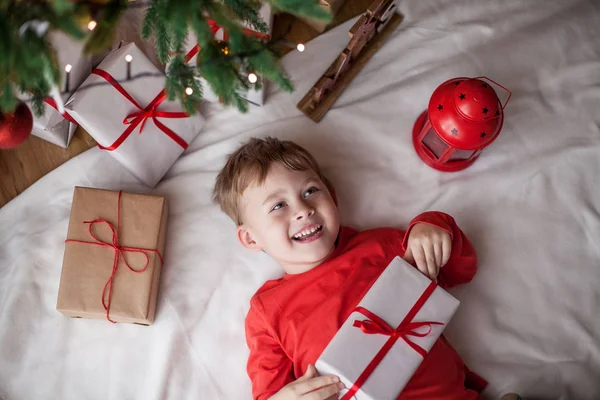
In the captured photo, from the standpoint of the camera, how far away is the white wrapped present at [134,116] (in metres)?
1.23

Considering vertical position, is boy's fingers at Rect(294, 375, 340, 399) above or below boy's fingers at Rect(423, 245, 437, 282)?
below

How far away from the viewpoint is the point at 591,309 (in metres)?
1.28

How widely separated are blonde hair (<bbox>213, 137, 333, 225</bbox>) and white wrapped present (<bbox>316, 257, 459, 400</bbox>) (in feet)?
1.21

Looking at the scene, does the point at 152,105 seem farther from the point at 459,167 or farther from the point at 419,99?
the point at 459,167

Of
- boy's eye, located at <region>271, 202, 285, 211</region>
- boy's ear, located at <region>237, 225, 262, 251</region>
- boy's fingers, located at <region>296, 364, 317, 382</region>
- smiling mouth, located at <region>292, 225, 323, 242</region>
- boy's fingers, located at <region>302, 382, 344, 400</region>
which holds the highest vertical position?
boy's eye, located at <region>271, 202, 285, 211</region>

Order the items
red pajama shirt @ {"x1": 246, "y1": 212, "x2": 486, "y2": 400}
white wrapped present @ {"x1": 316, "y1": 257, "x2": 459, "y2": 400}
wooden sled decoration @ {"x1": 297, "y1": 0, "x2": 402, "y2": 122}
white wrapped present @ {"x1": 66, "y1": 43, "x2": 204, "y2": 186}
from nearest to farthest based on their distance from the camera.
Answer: white wrapped present @ {"x1": 316, "y1": 257, "x2": 459, "y2": 400} → red pajama shirt @ {"x1": 246, "y1": 212, "x2": 486, "y2": 400} → white wrapped present @ {"x1": 66, "y1": 43, "x2": 204, "y2": 186} → wooden sled decoration @ {"x1": 297, "y1": 0, "x2": 402, "y2": 122}

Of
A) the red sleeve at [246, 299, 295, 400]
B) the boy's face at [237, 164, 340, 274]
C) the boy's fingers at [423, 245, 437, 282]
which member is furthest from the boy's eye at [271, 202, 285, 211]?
the boy's fingers at [423, 245, 437, 282]

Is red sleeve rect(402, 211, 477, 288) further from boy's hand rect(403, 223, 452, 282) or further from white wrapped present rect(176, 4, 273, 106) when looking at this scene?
white wrapped present rect(176, 4, 273, 106)

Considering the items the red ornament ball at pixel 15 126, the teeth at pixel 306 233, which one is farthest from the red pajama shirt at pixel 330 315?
the red ornament ball at pixel 15 126

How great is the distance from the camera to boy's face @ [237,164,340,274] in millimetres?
1134

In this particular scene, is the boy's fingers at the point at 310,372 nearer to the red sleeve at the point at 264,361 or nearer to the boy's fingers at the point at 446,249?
the red sleeve at the point at 264,361

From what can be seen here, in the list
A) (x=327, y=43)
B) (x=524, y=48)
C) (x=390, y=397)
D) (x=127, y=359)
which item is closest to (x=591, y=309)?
(x=390, y=397)

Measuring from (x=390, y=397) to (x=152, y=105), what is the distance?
3.12ft

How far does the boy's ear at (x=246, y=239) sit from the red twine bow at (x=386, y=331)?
35cm
